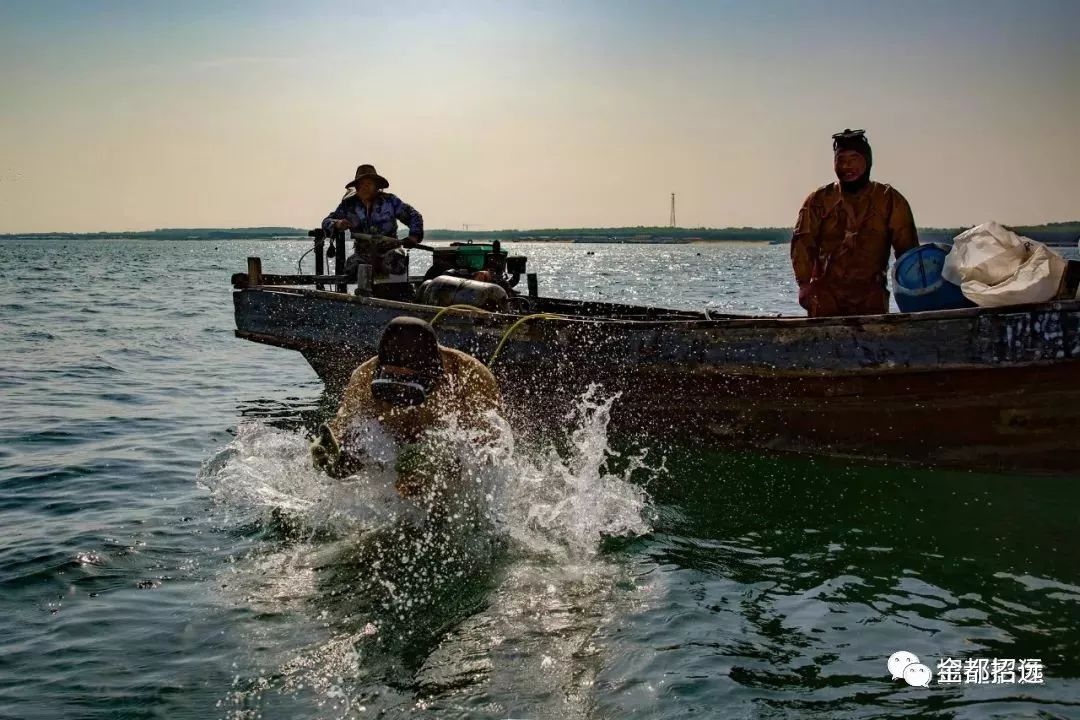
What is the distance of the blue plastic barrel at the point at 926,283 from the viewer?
7.26 meters

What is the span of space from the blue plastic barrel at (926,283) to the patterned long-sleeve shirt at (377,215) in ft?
22.3

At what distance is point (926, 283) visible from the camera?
24.0 feet

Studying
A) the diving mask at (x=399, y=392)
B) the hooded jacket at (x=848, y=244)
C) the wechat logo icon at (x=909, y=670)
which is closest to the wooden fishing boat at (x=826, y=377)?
the hooded jacket at (x=848, y=244)

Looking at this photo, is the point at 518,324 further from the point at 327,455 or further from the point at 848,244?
the point at 327,455

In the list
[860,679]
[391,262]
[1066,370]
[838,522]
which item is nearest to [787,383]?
[838,522]

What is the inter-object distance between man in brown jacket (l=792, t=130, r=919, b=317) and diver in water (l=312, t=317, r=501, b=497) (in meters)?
3.35

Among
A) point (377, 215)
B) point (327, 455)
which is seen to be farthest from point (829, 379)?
point (377, 215)

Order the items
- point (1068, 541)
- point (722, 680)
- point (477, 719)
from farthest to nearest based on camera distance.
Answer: point (1068, 541) < point (722, 680) < point (477, 719)

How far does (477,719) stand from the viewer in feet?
13.8

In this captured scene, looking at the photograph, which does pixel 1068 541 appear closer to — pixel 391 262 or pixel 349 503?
pixel 349 503

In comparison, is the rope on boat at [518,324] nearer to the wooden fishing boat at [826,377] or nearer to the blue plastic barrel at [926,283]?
the wooden fishing boat at [826,377]

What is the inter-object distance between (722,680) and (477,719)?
51.3 inches

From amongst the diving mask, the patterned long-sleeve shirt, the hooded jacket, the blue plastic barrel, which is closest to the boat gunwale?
the blue plastic barrel

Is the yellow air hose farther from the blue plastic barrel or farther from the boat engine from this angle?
the blue plastic barrel
